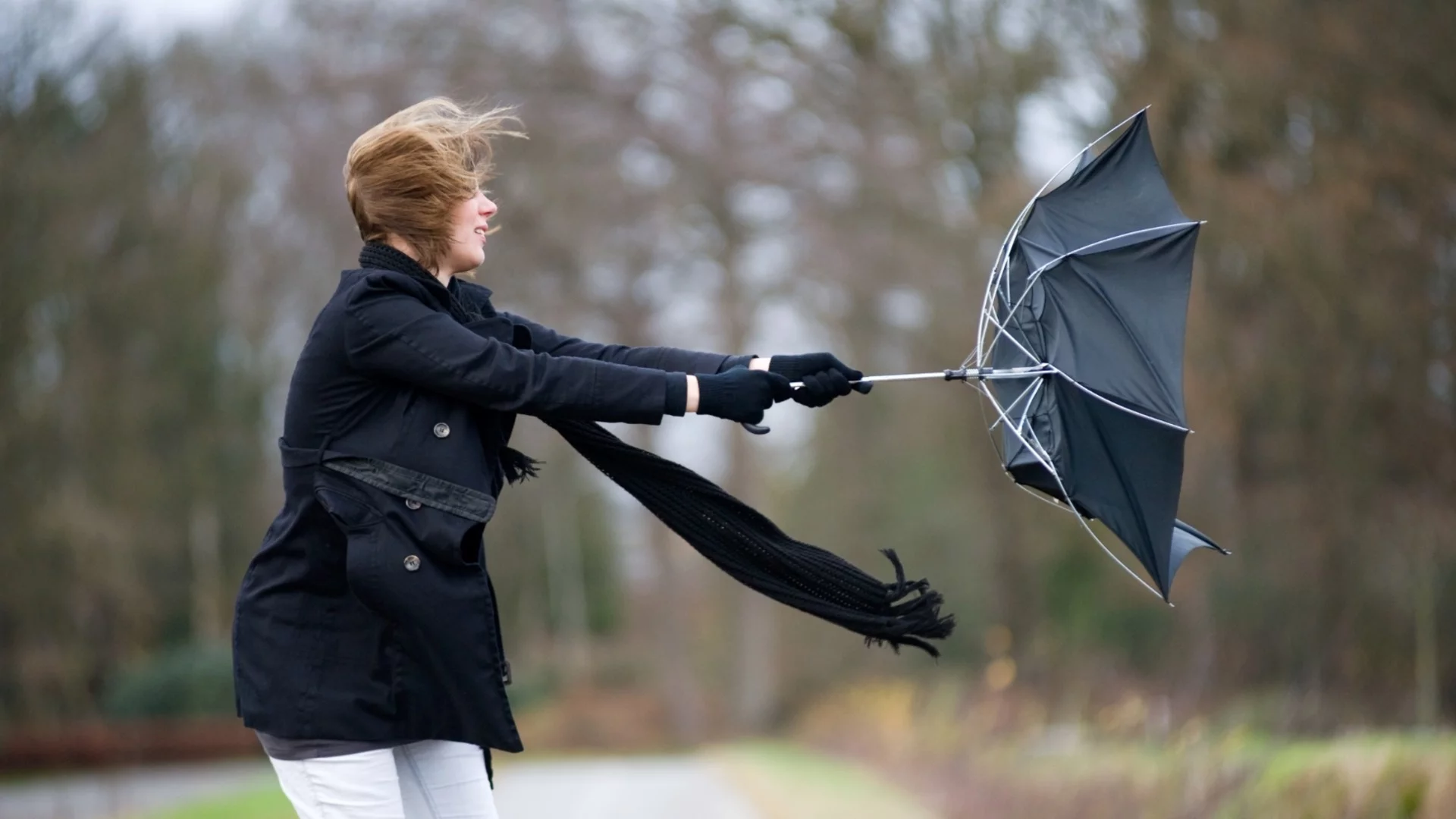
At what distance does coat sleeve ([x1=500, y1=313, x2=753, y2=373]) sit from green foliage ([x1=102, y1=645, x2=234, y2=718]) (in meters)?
23.7

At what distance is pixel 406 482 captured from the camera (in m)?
3.10

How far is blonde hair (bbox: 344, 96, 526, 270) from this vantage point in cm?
327

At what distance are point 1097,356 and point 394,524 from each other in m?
1.99

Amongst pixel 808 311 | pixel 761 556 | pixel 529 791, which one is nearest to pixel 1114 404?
pixel 761 556

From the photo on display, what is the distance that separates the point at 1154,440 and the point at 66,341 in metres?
23.7

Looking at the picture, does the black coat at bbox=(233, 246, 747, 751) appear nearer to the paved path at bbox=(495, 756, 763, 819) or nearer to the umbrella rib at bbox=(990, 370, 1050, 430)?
the umbrella rib at bbox=(990, 370, 1050, 430)

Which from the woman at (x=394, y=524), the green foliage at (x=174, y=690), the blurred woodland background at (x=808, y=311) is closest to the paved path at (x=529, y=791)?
the blurred woodland background at (x=808, y=311)

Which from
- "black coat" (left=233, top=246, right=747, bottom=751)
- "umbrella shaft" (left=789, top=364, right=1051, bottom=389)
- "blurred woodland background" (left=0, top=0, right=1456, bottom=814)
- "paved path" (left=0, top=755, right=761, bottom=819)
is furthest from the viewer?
"blurred woodland background" (left=0, top=0, right=1456, bottom=814)

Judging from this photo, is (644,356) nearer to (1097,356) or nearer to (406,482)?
(406,482)

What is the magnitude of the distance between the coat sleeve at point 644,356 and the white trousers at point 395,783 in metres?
1.05

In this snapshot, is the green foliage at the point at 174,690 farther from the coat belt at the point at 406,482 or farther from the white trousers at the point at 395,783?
the coat belt at the point at 406,482

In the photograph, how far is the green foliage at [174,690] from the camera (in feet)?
84.6

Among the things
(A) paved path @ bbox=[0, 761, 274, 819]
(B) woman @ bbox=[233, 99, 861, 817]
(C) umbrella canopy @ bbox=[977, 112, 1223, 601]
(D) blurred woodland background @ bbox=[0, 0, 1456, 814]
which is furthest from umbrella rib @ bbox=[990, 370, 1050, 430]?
(A) paved path @ bbox=[0, 761, 274, 819]

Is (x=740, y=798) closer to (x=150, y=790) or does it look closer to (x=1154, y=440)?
(x=150, y=790)
